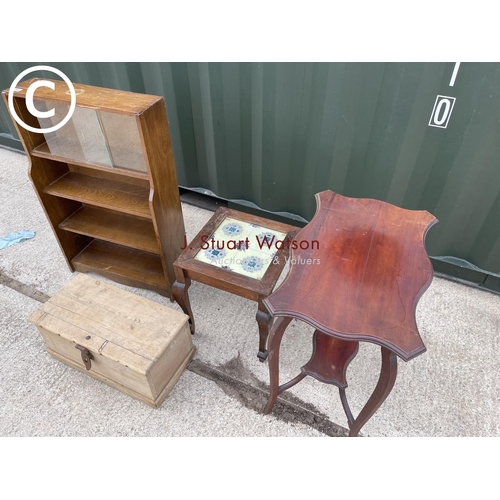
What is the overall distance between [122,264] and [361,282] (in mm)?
1936

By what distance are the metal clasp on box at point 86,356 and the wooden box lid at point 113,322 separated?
34 millimetres

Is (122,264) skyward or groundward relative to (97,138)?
groundward

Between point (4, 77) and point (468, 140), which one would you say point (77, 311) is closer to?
point (468, 140)

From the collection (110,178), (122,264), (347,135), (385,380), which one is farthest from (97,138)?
(385,380)

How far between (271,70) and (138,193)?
1206mm

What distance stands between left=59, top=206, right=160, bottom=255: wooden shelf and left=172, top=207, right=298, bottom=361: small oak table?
40cm

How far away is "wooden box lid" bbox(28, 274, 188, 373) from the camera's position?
1.94 metres

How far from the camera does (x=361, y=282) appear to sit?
4.88ft

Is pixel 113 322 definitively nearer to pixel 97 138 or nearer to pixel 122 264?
pixel 122 264

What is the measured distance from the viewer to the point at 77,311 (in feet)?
7.00

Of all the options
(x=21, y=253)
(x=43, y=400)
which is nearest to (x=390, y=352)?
(x=43, y=400)

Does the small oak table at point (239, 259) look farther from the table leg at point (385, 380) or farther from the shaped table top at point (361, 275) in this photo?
the table leg at point (385, 380)
